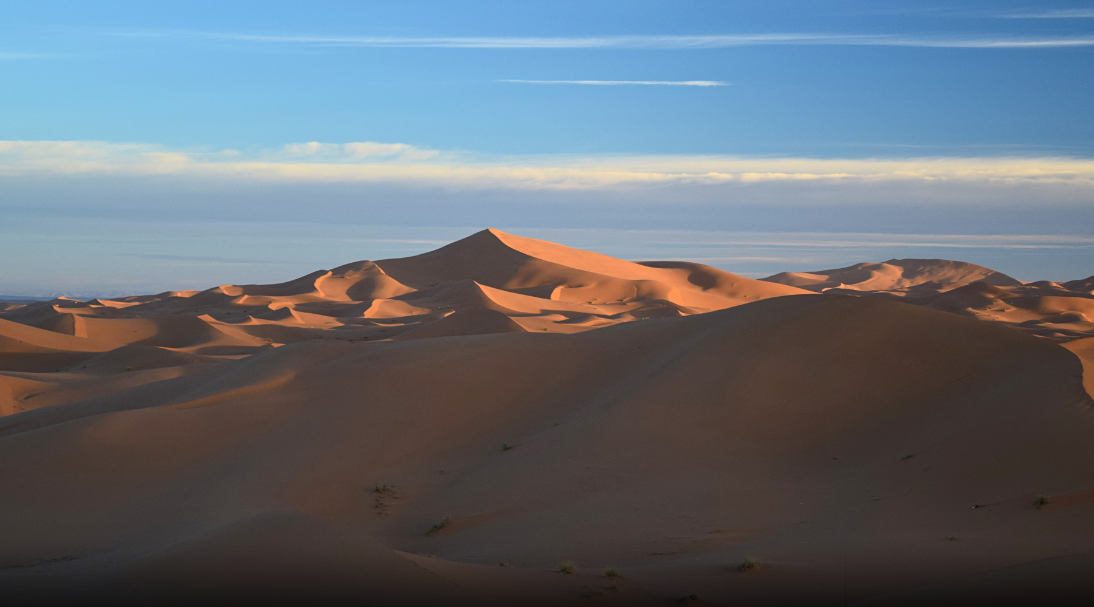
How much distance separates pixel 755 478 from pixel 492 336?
828 cm

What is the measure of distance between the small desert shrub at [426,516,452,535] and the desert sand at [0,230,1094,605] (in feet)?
0.38

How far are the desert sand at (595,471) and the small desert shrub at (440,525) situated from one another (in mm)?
116

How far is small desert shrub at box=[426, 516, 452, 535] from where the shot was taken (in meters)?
9.22

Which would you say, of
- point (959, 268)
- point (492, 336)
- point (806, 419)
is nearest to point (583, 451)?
point (806, 419)

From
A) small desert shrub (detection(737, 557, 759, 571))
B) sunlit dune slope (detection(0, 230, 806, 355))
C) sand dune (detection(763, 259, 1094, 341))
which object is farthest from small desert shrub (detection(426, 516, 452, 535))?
sand dune (detection(763, 259, 1094, 341))

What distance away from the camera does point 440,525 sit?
30.5 ft

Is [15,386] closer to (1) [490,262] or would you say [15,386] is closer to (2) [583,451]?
(2) [583,451]

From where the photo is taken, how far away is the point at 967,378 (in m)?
12.0

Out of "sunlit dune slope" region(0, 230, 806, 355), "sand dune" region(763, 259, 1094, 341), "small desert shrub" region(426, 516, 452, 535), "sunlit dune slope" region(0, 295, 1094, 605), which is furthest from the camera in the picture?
"sand dune" region(763, 259, 1094, 341)

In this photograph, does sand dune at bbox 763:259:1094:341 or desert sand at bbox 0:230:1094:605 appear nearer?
desert sand at bbox 0:230:1094:605

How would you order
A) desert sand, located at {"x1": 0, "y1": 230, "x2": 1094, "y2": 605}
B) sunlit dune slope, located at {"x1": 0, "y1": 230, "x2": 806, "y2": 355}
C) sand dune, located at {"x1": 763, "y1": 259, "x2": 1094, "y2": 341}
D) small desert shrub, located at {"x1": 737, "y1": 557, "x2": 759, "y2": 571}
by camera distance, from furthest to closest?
sand dune, located at {"x1": 763, "y1": 259, "x2": 1094, "y2": 341}, sunlit dune slope, located at {"x1": 0, "y1": 230, "x2": 806, "y2": 355}, small desert shrub, located at {"x1": 737, "y1": 557, "x2": 759, "y2": 571}, desert sand, located at {"x1": 0, "y1": 230, "x2": 1094, "y2": 605}

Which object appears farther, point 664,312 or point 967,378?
point 664,312

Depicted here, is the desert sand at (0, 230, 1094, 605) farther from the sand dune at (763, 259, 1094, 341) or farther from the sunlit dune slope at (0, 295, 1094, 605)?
A: the sand dune at (763, 259, 1094, 341)

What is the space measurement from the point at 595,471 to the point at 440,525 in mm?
2184
